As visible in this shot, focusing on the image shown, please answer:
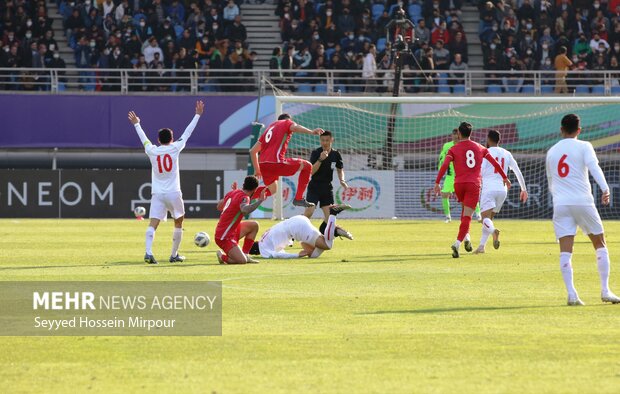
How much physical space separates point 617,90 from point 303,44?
995 cm

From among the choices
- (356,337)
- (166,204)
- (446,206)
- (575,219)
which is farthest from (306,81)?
(356,337)

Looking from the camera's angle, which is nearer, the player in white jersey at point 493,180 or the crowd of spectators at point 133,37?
the player in white jersey at point 493,180

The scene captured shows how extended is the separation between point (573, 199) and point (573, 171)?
0.95ft

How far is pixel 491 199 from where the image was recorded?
19875 millimetres

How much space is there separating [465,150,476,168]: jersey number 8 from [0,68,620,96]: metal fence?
16.4m

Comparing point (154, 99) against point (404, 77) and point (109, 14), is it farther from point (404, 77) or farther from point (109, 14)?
point (404, 77)

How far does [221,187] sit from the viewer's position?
1342 inches

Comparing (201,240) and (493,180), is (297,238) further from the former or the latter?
(493,180)

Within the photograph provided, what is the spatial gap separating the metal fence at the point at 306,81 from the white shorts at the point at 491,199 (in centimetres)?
1491

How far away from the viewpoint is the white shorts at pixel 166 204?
17016 millimetres

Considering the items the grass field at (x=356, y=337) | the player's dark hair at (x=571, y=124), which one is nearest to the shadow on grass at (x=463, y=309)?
the grass field at (x=356, y=337)

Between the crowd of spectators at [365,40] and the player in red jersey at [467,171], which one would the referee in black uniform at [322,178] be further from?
the crowd of spectators at [365,40]

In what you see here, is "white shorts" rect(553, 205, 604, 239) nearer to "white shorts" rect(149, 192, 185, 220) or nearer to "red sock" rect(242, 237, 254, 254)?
"red sock" rect(242, 237, 254, 254)

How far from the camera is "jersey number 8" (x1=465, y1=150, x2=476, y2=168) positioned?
18250 millimetres
